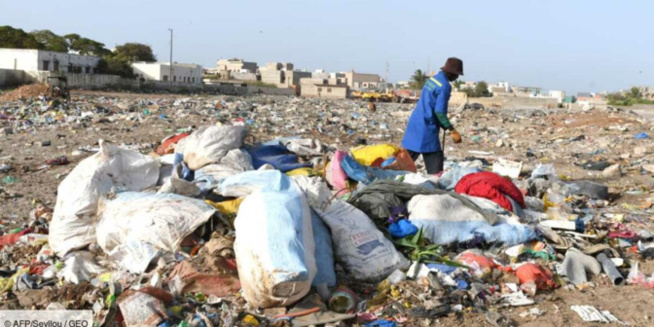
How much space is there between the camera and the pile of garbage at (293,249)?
280 cm

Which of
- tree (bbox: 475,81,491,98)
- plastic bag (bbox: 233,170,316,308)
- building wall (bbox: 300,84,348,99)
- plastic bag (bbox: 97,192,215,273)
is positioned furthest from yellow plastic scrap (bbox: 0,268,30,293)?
tree (bbox: 475,81,491,98)

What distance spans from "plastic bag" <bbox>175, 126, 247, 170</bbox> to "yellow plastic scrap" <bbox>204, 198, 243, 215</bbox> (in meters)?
0.94

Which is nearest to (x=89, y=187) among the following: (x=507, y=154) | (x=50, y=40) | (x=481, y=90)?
(x=507, y=154)

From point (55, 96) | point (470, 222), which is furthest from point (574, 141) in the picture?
point (55, 96)

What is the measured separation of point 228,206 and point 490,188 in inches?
68.5

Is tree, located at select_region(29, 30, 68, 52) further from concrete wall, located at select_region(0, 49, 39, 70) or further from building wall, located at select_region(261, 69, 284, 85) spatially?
building wall, located at select_region(261, 69, 284, 85)

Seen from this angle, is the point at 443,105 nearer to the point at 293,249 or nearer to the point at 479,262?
the point at 479,262

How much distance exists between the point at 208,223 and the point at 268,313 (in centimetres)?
82

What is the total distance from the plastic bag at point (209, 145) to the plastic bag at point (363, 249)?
60.7 inches

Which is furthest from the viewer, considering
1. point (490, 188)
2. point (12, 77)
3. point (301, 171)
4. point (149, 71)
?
point (149, 71)

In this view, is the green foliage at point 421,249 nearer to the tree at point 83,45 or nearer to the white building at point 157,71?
the white building at point 157,71

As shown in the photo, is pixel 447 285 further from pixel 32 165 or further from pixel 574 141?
pixel 574 141

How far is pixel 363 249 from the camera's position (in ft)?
10.8

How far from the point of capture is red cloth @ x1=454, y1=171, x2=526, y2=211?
13.7ft
